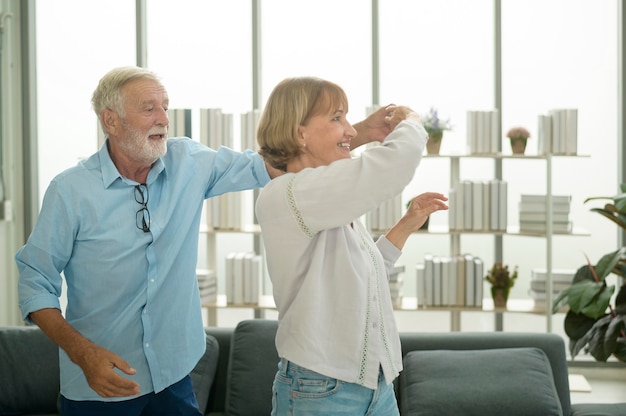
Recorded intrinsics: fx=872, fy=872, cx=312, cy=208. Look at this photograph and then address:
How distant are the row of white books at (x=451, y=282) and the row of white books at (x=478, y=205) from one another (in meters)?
0.24

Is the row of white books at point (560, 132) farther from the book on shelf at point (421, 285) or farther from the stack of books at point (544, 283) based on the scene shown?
→ the book on shelf at point (421, 285)

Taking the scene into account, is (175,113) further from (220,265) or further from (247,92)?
(220,265)

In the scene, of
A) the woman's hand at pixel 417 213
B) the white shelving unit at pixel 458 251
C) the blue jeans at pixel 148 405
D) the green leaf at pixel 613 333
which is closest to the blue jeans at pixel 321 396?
the woman's hand at pixel 417 213

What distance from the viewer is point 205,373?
11.5 feet

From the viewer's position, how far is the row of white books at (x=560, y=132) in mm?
5363

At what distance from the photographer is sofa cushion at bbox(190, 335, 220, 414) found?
3455 mm

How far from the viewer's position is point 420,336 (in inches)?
143

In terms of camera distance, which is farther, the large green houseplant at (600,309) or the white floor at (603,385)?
the white floor at (603,385)

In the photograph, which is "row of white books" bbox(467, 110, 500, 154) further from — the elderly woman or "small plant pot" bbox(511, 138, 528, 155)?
the elderly woman

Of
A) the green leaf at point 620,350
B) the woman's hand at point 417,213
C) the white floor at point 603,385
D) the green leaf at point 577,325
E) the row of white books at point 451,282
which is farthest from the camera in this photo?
the row of white books at point 451,282

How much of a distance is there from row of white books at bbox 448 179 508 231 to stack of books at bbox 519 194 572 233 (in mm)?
138

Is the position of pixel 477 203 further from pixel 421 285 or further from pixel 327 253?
pixel 327 253

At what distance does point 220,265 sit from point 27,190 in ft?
4.91

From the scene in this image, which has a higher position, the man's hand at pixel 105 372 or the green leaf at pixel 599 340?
the man's hand at pixel 105 372
